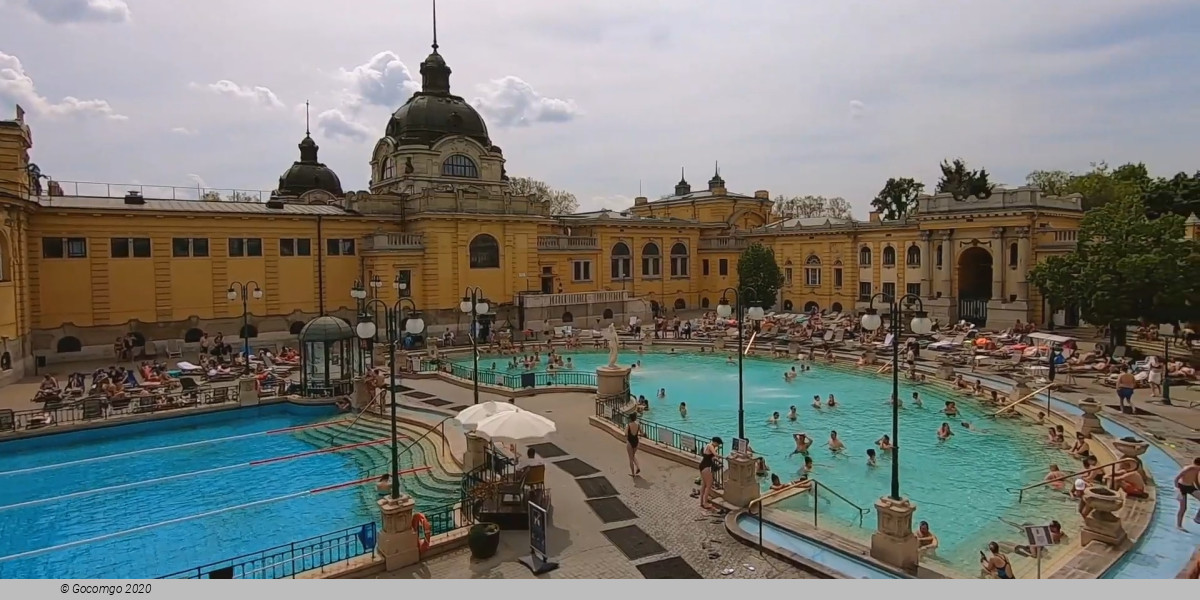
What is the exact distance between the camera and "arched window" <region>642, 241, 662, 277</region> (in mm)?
56156

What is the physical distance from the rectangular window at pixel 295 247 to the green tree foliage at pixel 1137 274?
129 ft

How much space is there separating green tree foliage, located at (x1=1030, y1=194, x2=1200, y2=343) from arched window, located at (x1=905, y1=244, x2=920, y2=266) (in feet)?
49.5

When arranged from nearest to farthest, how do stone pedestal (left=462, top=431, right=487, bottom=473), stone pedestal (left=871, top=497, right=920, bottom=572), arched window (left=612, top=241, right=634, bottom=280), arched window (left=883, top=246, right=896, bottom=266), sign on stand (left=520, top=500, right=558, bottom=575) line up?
stone pedestal (left=871, top=497, right=920, bottom=572) < sign on stand (left=520, top=500, right=558, bottom=575) < stone pedestal (left=462, top=431, right=487, bottom=473) < arched window (left=883, top=246, right=896, bottom=266) < arched window (left=612, top=241, right=634, bottom=280)

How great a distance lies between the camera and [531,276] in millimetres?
46344

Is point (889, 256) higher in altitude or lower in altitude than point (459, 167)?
lower

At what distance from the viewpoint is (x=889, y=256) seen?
49688 millimetres

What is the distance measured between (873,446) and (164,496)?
728 inches

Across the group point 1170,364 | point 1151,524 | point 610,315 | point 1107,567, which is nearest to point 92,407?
point 1107,567

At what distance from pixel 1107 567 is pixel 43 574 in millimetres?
18195

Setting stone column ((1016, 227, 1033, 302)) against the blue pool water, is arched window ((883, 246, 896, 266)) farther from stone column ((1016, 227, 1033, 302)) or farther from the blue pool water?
the blue pool water

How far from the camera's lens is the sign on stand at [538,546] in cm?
1108

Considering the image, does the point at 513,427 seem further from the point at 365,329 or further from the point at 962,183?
the point at 962,183

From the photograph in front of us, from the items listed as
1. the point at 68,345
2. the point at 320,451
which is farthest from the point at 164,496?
the point at 68,345

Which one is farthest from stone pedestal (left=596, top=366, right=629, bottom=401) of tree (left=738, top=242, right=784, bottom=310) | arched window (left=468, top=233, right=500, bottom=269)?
tree (left=738, top=242, right=784, bottom=310)
